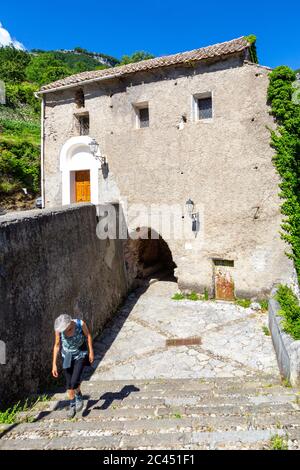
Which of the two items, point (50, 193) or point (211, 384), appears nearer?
point (211, 384)

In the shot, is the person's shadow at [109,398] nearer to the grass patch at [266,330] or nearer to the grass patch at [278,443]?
the grass patch at [278,443]

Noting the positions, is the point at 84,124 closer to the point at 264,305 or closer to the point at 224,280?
the point at 224,280

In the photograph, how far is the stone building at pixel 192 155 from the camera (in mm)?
12117

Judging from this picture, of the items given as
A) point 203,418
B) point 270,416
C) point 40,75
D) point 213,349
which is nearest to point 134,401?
point 203,418

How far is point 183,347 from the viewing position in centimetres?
978

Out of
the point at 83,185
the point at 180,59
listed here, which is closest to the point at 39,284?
the point at 83,185

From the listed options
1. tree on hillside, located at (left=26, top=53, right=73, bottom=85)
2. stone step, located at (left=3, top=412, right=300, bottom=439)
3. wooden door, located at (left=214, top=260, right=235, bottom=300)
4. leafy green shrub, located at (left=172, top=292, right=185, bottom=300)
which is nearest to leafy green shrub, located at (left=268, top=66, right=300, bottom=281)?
wooden door, located at (left=214, top=260, right=235, bottom=300)

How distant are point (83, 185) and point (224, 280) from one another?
25.2 ft

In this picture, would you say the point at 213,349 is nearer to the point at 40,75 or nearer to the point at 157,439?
the point at 157,439

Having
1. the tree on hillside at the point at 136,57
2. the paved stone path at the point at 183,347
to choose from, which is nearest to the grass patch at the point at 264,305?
the paved stone path at the point at 183,347

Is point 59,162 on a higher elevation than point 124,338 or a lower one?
higher

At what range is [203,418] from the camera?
15.6 feet

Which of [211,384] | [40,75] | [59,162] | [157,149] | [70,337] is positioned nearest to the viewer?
[70,337]

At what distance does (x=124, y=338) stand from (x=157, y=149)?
734 centimetres
